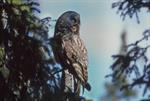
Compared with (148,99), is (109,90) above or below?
above

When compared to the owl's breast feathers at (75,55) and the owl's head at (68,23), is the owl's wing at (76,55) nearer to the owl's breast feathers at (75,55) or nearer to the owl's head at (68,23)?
the owl's breast feathers at (75,55)

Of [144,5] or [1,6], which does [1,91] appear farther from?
[144,5]

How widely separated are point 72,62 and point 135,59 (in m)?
2.27

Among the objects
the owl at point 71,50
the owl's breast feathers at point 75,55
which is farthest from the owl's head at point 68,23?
the owl's breast feathers at point 75,55

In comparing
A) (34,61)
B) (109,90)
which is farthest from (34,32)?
(109,90)

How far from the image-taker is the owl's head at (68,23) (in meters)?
8.92

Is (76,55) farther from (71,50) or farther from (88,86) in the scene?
(88,86)

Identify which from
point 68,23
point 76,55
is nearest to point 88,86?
point 76,55

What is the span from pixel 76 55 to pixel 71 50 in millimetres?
100

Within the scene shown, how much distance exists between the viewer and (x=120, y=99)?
47.6m

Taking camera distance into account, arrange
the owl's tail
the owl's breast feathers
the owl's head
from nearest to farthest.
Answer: the owl's tail
the owl's breast feathers
the owl's head

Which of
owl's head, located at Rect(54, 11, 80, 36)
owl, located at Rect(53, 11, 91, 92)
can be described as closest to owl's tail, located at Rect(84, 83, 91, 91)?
owl, located at Rect(53, 11, 91, 92)

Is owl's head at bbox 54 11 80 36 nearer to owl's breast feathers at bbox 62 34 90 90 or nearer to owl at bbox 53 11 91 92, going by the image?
owl at bbox 53 11 91 92

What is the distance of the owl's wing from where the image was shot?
871 cm
